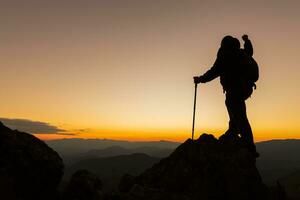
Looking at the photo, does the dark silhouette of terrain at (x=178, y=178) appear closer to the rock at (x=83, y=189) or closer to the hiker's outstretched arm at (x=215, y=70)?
the rock at (x=83, y=189)

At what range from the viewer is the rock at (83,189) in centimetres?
1752

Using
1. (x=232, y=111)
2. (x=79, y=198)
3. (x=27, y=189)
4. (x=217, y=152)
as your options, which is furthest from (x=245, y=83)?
(x=27, y=189)

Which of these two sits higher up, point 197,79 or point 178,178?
point 197,79

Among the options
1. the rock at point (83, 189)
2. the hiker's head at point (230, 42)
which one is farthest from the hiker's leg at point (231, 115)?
the rock at point (83, 189)

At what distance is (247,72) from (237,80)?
537 millimetres

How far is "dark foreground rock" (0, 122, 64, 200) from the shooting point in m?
17.0

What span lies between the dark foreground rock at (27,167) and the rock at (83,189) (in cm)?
125

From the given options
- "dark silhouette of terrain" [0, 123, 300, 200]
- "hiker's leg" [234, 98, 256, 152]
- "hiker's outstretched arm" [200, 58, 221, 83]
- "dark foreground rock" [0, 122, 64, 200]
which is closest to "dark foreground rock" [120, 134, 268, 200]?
"dark silhouette of terrain" [0, 123, 300, 200]

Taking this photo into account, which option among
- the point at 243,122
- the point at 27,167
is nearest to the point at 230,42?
the point at 243,122

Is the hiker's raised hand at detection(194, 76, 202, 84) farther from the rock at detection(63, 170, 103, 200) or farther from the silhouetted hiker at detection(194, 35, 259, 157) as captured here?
the rock at detection(63, 170, 103, 200)

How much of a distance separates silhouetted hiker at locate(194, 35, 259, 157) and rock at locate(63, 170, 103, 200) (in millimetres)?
7394

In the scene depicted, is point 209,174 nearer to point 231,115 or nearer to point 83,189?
point 231,115

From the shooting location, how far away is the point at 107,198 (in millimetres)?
11711

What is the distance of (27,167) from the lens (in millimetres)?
17781
